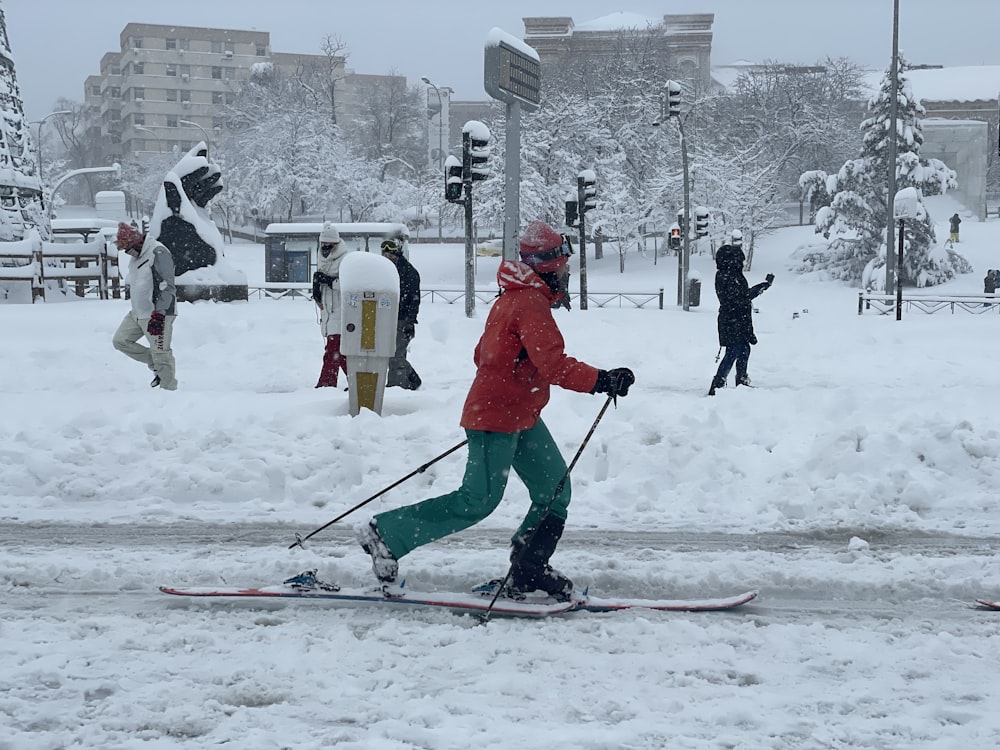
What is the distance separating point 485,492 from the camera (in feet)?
14.6

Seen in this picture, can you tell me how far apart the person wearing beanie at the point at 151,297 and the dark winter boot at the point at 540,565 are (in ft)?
20.9

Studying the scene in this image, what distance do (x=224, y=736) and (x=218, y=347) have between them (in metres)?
12.8

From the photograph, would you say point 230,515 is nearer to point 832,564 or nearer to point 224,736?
point 224,736

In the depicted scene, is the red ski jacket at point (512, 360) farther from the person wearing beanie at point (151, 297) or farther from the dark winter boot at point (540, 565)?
the person wearing beanie at point (151, 297)

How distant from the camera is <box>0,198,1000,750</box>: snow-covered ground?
343cm

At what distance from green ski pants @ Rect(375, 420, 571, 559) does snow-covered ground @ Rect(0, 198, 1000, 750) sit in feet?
1.28

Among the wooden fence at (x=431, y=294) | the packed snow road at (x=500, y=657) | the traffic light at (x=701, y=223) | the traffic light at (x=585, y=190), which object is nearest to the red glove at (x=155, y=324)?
the packed snow road at (x=500, y=657)

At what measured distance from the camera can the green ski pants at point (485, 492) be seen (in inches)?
175

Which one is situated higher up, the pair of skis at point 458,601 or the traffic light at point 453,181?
the traffic light at point 453,181

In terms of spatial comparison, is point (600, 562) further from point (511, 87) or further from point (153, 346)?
point (153, 346)

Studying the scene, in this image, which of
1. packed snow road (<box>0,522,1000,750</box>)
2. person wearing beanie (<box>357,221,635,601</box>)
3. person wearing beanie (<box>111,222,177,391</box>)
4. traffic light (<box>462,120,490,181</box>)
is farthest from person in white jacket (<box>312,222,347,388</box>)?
traffic light (<box>462,120,490,181</box>)

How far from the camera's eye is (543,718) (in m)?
3.43

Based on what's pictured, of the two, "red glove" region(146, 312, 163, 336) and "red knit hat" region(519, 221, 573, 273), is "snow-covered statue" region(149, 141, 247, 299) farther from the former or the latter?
"red knit hat" region(519, 221, 573, 273)

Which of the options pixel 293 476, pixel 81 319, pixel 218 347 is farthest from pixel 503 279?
pixel 81 319
